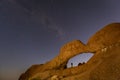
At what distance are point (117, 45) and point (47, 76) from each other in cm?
1350

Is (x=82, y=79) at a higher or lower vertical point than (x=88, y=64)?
lower

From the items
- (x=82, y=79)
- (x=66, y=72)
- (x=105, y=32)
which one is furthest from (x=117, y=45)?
(x=66, y=72)

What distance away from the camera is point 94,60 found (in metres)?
36.1

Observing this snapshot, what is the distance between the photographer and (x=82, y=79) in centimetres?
3136

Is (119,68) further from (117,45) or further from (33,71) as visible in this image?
(33,71)

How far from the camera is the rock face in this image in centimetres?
3005

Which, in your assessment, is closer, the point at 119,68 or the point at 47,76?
the point at 119,68

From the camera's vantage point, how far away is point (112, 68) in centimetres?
2948

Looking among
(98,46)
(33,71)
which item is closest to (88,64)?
(98,46)

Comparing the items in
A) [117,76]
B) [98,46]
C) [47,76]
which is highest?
[98,46]

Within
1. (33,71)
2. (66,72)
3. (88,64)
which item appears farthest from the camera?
(33,71)

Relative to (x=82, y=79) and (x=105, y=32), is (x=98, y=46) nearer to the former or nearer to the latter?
(x=105, y=32)

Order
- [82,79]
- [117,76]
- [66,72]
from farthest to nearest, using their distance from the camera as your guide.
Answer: [66,72] < [82,79] < [117,76]

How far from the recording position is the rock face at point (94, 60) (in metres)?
30.0
